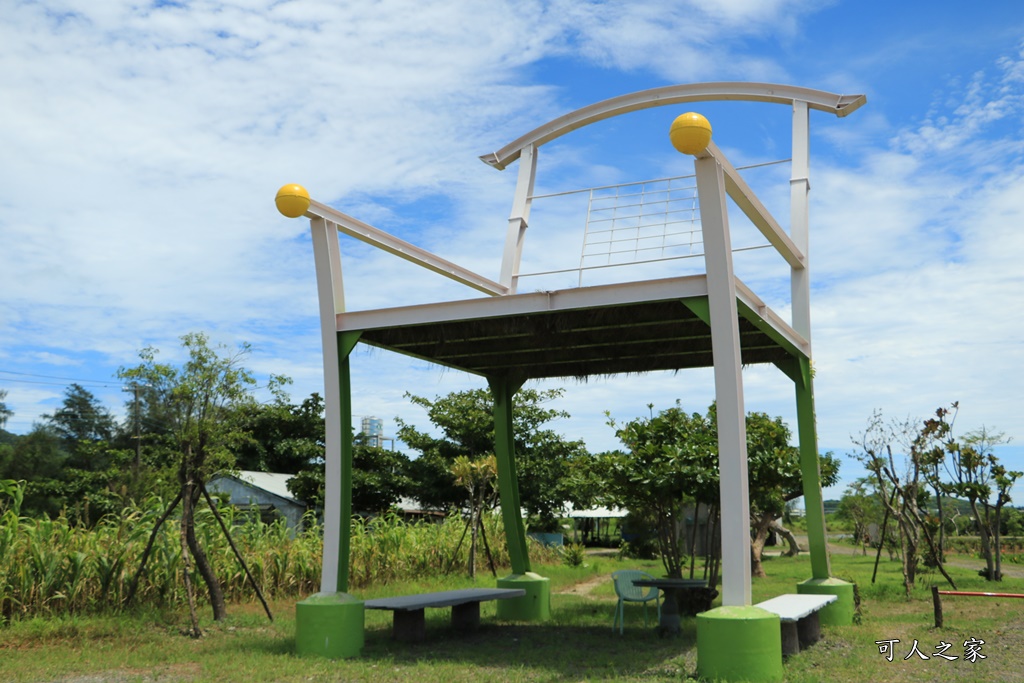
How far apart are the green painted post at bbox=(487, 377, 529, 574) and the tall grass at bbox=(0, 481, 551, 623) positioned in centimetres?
370

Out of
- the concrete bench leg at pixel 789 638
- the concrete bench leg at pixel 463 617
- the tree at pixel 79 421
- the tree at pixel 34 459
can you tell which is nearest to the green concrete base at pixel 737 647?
the concrete bench leg at pixel 789 638

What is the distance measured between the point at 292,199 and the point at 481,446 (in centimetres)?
1761

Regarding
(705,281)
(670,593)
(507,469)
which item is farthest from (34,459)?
(705,281)

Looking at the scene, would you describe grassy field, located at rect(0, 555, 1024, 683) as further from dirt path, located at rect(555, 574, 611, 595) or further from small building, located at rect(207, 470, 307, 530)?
small building, located at rect(207, 470, 307, 530)

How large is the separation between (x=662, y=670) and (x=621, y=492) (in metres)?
4.55

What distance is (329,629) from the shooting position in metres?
8.03

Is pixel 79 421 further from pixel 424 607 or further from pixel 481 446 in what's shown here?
pixel 424 607

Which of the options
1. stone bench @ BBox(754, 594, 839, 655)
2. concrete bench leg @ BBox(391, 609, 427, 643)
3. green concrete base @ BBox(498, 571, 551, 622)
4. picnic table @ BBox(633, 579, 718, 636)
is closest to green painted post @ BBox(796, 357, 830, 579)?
stone bench @ BBox(754, 594, 839, 655)

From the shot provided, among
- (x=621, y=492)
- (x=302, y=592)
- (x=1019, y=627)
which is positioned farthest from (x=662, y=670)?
(x=302, y=592)

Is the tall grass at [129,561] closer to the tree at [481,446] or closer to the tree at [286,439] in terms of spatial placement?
the tree at [481,446]

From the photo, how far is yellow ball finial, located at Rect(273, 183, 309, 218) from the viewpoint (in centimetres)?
820

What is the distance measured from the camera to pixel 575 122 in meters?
10.9

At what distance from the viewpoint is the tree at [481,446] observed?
24516 mm

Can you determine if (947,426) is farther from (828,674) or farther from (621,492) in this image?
(828,674)
